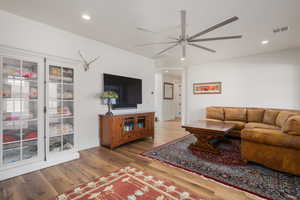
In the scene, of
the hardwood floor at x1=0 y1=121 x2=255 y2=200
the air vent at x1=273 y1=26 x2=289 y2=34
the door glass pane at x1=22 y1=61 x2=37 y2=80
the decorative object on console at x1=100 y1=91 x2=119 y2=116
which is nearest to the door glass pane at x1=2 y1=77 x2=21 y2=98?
the door glass pane at x1=22 y1=61 x2=37 y2=80

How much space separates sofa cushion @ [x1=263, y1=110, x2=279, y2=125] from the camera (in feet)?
11.7

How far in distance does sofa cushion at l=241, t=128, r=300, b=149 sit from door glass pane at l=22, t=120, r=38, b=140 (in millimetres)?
3569

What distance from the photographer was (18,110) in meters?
2.18

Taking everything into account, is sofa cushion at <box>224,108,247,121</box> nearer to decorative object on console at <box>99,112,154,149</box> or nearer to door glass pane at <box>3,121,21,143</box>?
decorative object on console at <box>99,112,154,149</box>

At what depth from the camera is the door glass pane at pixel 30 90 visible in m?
2.23

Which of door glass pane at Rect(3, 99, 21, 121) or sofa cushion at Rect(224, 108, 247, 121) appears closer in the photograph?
door glass pane at Rect(3, 99, 21, 121)

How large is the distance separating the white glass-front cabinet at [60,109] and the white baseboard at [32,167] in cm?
12

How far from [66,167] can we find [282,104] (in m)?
5.56

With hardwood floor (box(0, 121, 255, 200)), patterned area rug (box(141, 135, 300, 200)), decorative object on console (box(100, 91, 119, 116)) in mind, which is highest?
decorative object on console (box(100, 91, 119, 116))

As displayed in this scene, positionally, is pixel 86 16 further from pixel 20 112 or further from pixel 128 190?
pixel 128 190

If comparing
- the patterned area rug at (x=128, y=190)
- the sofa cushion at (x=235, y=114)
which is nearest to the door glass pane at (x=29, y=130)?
the patterned area rug at (x=128, y=190)

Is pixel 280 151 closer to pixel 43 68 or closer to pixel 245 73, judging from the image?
pixel 245 73

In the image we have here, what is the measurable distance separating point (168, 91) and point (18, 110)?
6.40 metres

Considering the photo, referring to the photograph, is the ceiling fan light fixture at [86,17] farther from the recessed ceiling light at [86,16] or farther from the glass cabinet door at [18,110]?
the glass cabinet door at [18,110]
